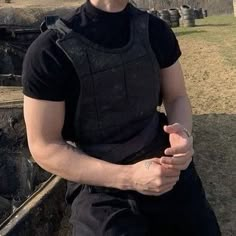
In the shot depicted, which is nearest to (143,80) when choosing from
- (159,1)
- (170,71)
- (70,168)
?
(170,71)

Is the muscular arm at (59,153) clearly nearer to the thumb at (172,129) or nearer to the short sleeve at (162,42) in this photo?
the thumb at (172,129)

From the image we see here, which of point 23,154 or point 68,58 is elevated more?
point 68,58

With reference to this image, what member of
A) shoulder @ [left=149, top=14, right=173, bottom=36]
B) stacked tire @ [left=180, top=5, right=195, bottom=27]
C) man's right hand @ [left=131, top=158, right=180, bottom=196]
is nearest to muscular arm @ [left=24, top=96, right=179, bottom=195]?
man's right hand @ [left=131, top=158, right=180, bottom=196]

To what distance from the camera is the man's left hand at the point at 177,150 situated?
1.63 meters

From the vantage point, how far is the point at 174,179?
5.49ft

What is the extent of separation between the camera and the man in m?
1.76

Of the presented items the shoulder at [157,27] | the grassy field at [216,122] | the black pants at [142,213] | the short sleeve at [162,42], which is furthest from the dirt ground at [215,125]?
the shoulder at [157,27]

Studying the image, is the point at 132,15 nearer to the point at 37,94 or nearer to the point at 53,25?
the point at 53,25

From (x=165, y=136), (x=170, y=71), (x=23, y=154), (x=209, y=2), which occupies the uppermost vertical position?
(x=170, y=71)

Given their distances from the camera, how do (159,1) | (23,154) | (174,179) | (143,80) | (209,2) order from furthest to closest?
(209,2)
(159,1)
(23,154)
(143,80)
(174,179)

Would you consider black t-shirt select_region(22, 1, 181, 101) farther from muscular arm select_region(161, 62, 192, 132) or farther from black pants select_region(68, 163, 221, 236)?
black pants select_region(68, 163, 221, 236)

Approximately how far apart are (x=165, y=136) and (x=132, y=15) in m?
0.51

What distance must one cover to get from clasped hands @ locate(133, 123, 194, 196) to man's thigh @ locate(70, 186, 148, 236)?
162 mm

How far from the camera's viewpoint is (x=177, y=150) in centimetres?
166
